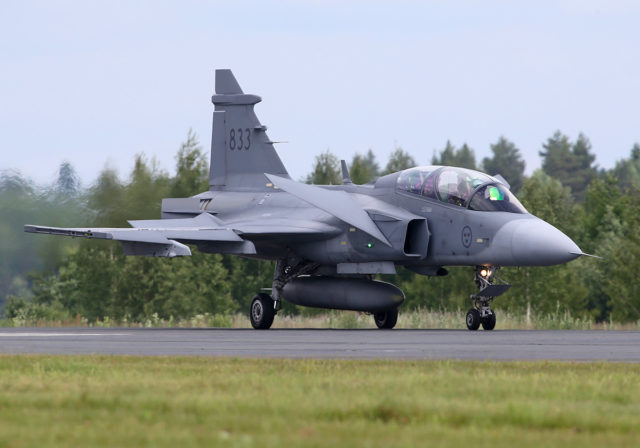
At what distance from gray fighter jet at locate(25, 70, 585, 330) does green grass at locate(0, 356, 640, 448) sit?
10.4m

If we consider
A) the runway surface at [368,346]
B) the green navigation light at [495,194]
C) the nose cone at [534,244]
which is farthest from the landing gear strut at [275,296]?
the runway surface at [368,346]

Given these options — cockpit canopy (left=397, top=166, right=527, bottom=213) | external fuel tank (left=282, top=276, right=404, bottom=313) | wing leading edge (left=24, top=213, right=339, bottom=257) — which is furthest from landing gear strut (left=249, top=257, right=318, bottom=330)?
cockpit canopy (left=397, top=166, right=527, bottom=213)

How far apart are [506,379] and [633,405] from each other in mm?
1807

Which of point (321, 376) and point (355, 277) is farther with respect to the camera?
point (355, 277)

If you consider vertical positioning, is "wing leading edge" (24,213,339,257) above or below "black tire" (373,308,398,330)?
above

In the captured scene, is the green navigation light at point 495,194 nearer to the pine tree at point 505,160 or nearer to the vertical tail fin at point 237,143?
the vertical tail fin at point 237,143

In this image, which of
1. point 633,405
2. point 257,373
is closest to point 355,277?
point 257,373

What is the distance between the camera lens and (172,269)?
149 feet

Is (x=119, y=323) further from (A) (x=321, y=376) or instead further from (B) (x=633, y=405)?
(B) (x=633, y=405)

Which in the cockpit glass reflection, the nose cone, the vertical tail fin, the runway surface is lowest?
the runway surface

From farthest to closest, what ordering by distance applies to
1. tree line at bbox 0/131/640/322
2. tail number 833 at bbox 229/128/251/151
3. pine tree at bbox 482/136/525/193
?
1. pine tree at bbox 482/136/525/193
2. tree line at bbox 0/131/640/322
3. tail number 833 at bbox 229/128/251/151

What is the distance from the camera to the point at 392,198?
80.3 feet

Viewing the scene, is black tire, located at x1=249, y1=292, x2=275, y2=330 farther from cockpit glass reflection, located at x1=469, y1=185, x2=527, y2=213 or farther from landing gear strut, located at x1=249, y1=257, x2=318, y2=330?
cockpit glass reflection, located at x1=469, y1=185, x2=527, y2=213

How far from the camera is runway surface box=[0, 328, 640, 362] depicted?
14.2 m
